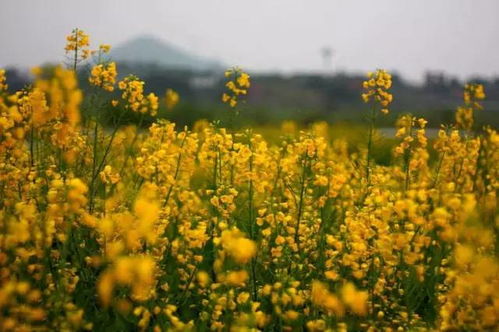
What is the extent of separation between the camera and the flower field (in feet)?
9.64

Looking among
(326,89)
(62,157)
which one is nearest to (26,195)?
(62,157)

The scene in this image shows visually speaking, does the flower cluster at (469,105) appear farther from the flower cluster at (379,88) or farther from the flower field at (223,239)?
the flower cluster at (379,88)

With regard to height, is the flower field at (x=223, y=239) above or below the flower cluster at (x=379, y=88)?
below

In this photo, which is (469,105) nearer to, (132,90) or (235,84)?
(235,84)

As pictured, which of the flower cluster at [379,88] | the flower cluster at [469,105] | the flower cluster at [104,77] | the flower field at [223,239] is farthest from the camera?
the flower cluster at [469,105]

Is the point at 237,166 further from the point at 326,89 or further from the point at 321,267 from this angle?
the point at 326,89

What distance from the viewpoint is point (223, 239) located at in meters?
2.90

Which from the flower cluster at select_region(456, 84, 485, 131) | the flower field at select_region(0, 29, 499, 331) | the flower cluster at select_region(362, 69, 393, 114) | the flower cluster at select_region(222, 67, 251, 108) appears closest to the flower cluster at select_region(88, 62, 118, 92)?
the flower field at select_region(0, 29, 499, 331)

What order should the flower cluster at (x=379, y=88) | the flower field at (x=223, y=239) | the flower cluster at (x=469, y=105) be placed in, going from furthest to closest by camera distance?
the flower cluster at (x=469, y=105) → the flower cluster at (x=379, y=88) → the flower field at (x=223, y=239)

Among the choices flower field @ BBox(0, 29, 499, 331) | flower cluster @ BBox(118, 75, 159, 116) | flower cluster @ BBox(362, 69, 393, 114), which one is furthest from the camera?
flower cluster @ BBox(362, 69, 393, 114)

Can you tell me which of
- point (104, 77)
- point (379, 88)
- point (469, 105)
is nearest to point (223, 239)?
point (104, 77)

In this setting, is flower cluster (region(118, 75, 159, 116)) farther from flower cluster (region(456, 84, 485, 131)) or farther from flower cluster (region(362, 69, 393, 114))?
flower cluster (region(456, 84, 485, 131))

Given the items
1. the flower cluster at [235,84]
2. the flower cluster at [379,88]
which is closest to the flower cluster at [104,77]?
the flower cluster at [235,84]

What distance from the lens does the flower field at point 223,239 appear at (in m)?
2.94
